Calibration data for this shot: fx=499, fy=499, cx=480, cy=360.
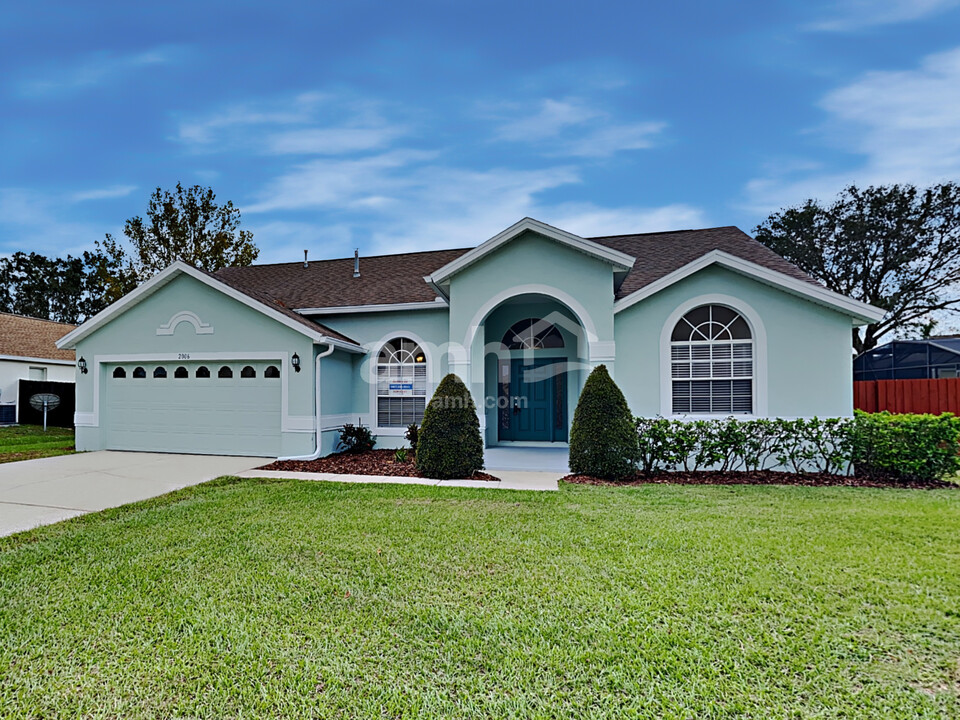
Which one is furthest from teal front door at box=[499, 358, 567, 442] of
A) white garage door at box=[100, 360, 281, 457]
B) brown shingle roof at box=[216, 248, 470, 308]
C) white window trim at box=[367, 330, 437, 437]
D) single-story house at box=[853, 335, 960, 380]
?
single-story house at box=[853, 335, 960, 380]

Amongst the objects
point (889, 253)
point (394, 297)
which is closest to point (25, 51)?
point (394, 297)

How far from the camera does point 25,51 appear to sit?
10.9 meters

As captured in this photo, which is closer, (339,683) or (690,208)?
(339,683)

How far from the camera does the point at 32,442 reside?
46.1 feet

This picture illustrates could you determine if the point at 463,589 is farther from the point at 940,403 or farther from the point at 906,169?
the point at 906,169

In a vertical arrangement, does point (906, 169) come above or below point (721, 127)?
above

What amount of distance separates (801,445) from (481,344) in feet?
20.2

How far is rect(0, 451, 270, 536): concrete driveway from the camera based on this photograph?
6.42 metres

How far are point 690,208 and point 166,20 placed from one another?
1777cm

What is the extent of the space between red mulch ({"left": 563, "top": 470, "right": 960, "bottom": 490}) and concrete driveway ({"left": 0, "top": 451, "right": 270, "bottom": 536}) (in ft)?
21.7

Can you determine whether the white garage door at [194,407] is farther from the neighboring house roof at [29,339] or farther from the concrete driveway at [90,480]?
the neighboring house roof at [29,339]

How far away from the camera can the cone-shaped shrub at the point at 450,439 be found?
8.62 meters

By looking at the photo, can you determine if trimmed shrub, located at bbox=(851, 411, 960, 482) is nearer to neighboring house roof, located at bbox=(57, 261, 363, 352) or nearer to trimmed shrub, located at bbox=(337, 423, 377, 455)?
trimmed shrub, located at bbox=(337, 423, 377, 455)

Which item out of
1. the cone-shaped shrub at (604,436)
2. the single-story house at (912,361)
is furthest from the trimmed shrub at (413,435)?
the single-story house at (912,361)
